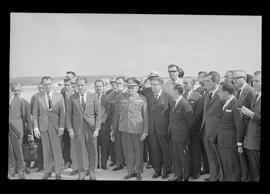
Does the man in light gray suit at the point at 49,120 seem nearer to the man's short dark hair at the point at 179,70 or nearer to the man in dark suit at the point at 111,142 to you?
the man in dark suit at the point at 111,142

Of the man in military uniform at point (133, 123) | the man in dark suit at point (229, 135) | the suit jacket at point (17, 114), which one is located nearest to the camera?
the man in dark suit at point (229, 135)

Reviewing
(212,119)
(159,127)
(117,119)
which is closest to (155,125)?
(159,127)

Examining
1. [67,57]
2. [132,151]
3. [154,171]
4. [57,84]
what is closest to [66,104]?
[57,84]

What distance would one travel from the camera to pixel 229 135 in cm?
588

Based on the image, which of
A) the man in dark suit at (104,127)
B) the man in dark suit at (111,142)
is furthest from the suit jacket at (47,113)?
the man in dark suit at (111,142)

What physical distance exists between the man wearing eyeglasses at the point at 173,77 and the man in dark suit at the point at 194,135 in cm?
10

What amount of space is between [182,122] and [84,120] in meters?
1.56

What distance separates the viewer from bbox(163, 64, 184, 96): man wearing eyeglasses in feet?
20.0

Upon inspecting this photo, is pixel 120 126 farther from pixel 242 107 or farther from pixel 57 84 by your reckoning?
pixel 242 107

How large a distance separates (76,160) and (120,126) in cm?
91

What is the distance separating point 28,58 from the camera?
20.4 feet

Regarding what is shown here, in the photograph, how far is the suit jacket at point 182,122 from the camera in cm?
600

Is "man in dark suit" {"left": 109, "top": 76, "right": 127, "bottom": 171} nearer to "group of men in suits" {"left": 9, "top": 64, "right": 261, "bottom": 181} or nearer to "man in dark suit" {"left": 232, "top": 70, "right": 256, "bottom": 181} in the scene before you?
"group of men in suits" {"left": 9, "top": 64, "right": 261, "bottom": 181}

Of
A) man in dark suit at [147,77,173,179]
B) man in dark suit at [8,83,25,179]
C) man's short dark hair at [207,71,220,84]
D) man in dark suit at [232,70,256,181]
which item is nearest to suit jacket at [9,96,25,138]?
man in dark suit at [8,83,25,179]
